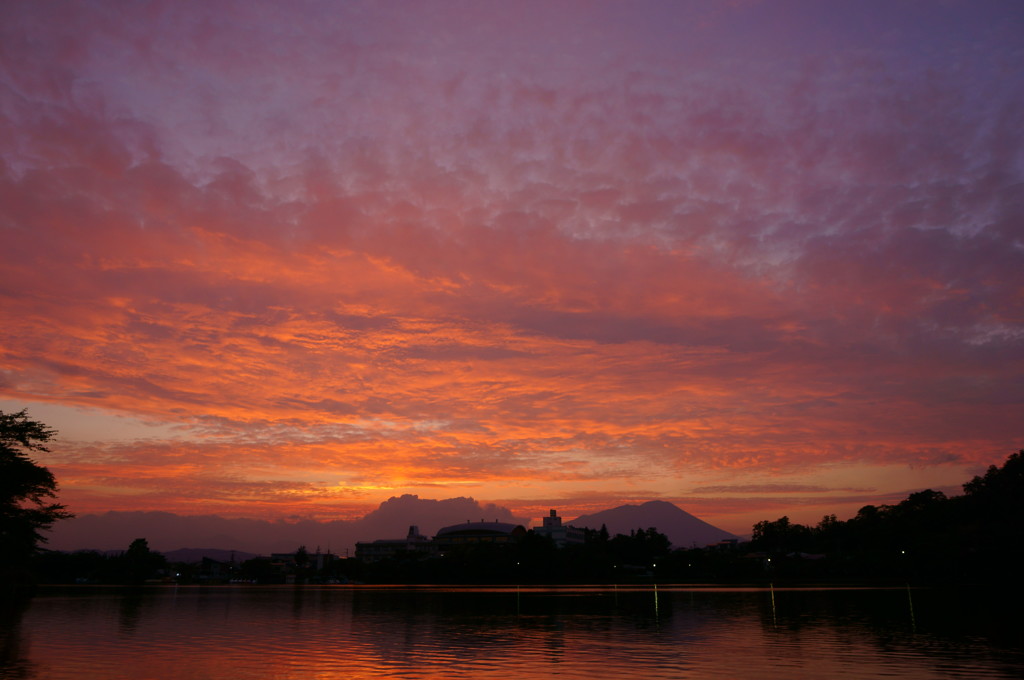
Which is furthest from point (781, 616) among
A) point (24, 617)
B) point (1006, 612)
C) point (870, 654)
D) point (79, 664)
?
point (24, 617)

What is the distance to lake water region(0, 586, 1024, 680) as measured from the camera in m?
30.6

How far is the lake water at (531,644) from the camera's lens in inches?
1203

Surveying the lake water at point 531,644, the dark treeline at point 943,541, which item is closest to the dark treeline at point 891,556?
the dark treeline at point 943,541

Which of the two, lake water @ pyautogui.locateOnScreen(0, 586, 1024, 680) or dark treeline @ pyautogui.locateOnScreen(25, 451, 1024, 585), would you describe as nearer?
lake water @ pyautogui.locateOnScreen(0, 586, 1024, 680)

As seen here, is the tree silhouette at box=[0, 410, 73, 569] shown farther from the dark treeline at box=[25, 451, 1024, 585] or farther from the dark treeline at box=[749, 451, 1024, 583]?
the dark treeline at box=[749, 451, 1024, 583]

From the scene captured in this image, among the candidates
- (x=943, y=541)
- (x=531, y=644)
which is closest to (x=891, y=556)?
(x=943, y=541)

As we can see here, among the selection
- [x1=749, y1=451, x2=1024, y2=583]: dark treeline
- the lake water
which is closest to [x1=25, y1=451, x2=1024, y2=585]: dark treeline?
[x1=749, y1=451, x2=1024, y2=583]: dark treeline

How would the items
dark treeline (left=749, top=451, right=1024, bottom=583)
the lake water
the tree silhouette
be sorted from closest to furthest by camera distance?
the lake water → the tree silhouette → dark treeline (left=749, top=451, right=1024, bottom=583)

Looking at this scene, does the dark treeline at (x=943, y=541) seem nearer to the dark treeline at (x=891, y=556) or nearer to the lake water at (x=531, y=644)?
the dark treeline at (x=891, y=556)

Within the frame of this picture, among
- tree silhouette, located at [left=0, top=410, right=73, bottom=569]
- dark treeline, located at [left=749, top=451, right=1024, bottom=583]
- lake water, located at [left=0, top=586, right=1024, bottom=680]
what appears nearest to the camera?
lake water, located at [left=0, top=586, right=1024, bottom=680]

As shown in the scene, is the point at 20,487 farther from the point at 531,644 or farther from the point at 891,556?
the point at 891,556

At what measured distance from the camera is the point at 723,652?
3634 cm

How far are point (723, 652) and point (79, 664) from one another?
3070 cm

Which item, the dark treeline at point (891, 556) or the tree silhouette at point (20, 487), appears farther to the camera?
the dark treeline at point (891, 556)
